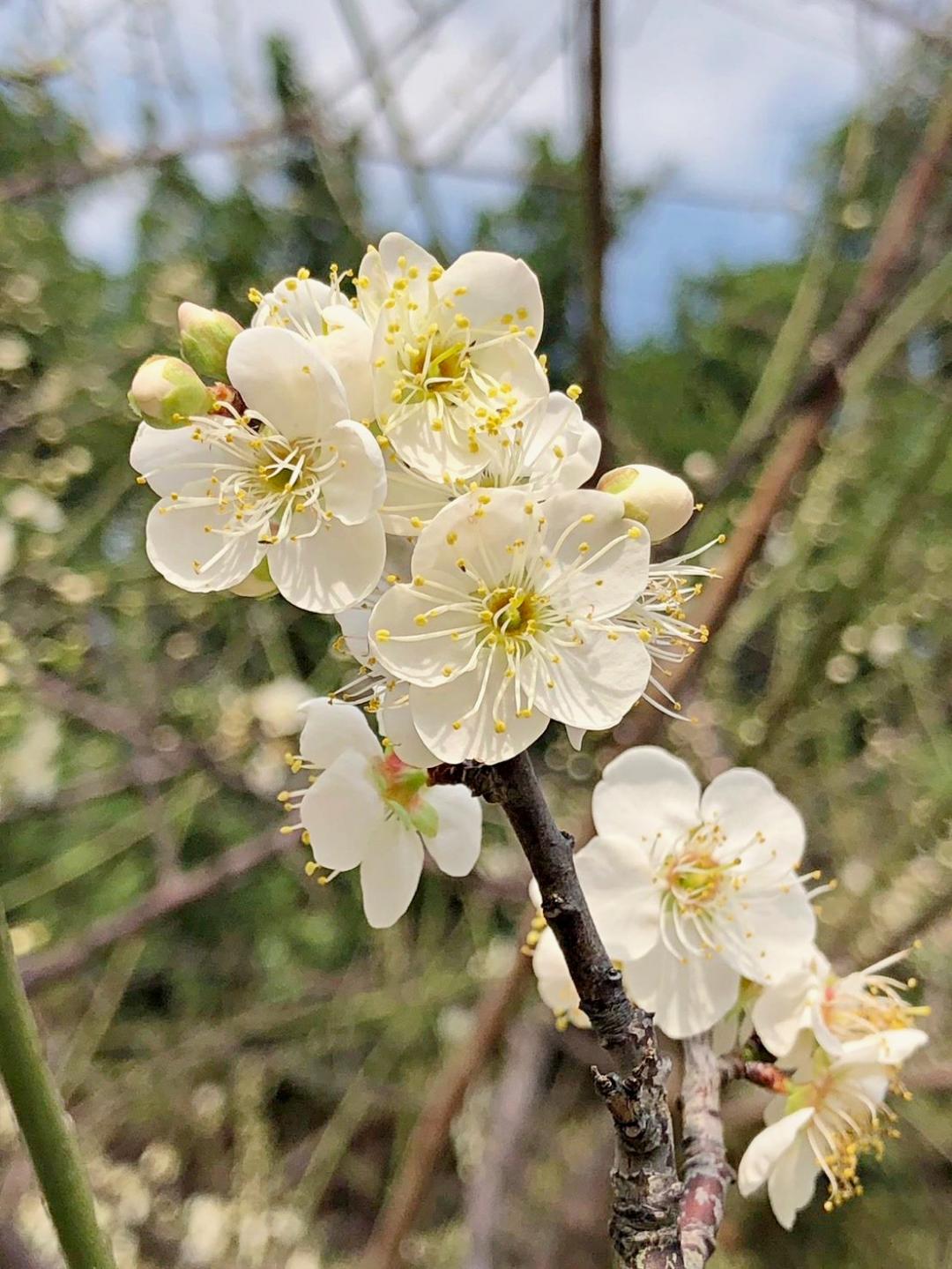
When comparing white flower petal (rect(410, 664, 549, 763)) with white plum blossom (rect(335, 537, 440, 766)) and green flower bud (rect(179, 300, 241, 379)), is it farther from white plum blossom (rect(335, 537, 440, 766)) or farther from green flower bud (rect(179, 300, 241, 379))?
green flower bud (rect(179, 300, 241, 379))

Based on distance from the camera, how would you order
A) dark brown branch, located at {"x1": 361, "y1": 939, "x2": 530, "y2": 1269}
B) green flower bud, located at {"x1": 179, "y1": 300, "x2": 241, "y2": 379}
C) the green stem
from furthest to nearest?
dark brown branch, located at {"x1": 361, "y1": 939, "x2": 530, "y2": 1269}
green flower bud, located at {"x1": 179, "y1": 300, "x2": 241, "y2": 379}
the green stem

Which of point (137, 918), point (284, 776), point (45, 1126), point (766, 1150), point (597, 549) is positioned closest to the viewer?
point (45, 1126)

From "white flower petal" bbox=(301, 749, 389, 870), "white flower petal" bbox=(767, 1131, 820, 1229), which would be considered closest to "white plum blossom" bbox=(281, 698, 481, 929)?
"white flower petal" bbox=(301, 749, 389, 870)

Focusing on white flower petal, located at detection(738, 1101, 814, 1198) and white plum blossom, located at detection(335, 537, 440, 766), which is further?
white flower petal, located at detection(738, 1101, 814, 1198)

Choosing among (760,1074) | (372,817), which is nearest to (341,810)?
(372,817)

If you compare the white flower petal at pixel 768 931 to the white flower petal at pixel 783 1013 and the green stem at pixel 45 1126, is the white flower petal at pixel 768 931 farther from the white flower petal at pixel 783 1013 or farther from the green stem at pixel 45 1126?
the green stem at pixel 45 1126

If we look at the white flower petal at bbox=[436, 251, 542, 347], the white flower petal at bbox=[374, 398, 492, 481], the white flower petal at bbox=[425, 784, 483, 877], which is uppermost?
the white flower petal at bbox=[436, 251, 542, 347]

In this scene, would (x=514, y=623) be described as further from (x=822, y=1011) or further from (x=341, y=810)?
(x=822, y=1011)

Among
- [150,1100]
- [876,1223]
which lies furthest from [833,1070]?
[876,1223]
